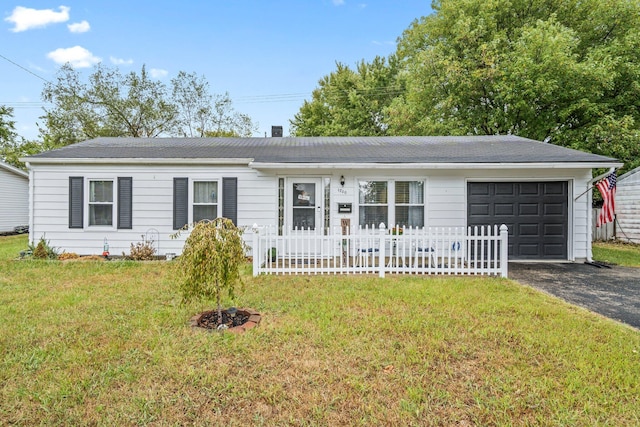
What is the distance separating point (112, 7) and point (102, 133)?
1125 cm

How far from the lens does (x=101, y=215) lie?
319 inches

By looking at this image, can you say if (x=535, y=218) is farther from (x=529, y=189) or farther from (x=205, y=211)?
(x=205, y=211)

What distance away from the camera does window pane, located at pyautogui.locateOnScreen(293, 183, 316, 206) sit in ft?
26.2

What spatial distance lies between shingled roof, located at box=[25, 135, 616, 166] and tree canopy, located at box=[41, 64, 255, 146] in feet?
42.5

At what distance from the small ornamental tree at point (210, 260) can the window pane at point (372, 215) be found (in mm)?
4728

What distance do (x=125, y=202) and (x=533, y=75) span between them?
49.0ft

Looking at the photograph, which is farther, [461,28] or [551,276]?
[461,28]

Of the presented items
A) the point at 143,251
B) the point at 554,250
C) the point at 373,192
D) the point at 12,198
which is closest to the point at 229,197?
the point at 143,251

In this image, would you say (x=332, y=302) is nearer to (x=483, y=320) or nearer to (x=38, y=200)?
(x=483, y=320)

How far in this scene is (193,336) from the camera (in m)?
3.32

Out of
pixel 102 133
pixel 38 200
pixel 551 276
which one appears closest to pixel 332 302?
pixel 551 276

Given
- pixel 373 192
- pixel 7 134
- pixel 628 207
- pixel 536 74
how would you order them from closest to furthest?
pixel 373 192 → pixel 628 207 → pixel 536 74 → pixel 7 134

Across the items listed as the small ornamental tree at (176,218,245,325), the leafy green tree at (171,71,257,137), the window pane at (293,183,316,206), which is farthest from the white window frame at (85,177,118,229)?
the leafy green tree at (171,71,257,137)

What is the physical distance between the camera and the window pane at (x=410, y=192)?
25.8 feet
